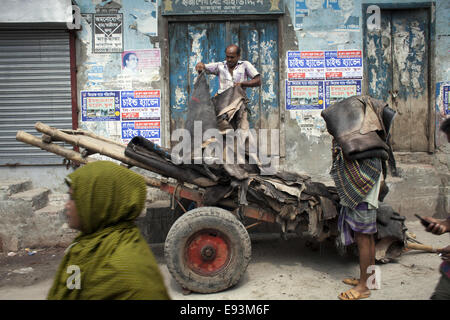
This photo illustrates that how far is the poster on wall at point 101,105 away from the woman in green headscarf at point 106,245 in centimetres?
490

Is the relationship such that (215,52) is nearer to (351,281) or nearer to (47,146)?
(47,146)

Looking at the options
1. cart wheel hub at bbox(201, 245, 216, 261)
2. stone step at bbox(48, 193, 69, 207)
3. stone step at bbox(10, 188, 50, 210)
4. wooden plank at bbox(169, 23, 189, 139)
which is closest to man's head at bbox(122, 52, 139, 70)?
wooden plank at bbox(169, 23, 189, 139)

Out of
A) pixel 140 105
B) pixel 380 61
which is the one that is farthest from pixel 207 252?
pixel 380 61

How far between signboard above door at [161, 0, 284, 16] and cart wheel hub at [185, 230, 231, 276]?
3.99 metres

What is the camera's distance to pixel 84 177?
5.51 feet

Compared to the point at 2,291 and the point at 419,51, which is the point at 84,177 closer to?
the point at 2,291

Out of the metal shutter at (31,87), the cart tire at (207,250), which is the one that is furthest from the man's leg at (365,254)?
the metal shutter at (31,87)

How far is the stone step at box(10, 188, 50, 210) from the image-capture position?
5.61 metres

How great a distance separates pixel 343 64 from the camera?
256 inches

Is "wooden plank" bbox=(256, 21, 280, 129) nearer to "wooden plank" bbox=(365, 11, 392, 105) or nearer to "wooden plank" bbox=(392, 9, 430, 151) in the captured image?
"wooden plank" bbox=(365, 11, 392, 105)

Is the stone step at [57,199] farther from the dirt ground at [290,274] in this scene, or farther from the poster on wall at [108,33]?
the poster on wall at [108,33]

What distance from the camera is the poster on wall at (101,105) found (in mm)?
6406
